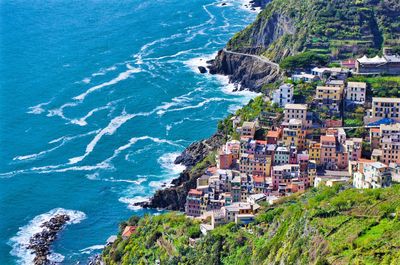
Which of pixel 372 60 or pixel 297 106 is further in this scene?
pixel 372 60

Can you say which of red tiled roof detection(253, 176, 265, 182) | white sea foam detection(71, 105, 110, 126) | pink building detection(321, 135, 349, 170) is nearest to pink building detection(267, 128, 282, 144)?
red tiled roof detection(253, 176, 265, 182)

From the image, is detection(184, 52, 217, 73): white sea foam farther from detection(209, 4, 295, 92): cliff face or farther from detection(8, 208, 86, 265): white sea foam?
detection(8, 208, 86, 265): white sea foam

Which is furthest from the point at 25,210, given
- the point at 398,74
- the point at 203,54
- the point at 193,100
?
the point at 203,54

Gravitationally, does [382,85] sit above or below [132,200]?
above

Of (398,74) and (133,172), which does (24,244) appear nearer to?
(133,172)

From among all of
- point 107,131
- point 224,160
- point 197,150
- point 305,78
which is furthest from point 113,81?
point 224,160

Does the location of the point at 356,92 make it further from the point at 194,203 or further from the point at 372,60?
the point at 194,203
